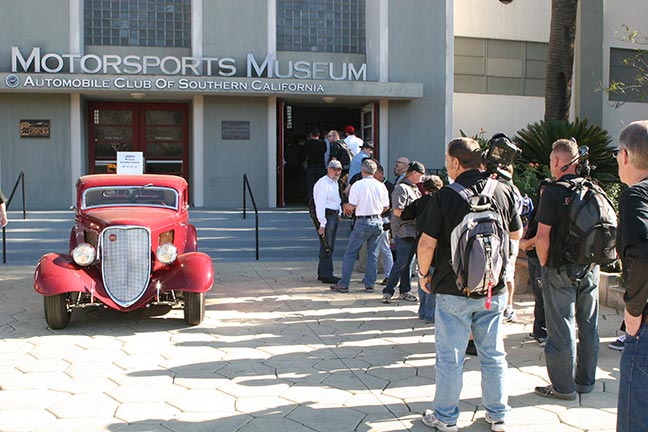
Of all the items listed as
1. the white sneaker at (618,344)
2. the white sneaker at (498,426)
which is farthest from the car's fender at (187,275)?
the white sneaker at (618,344)

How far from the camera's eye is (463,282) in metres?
4.55

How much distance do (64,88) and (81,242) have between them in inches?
314

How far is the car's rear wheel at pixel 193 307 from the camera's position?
777cm

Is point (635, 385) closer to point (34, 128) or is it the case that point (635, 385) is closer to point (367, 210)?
point (367, 210)

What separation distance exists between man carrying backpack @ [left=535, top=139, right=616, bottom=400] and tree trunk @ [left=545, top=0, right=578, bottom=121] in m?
10.2

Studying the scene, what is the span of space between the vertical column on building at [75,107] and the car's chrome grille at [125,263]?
9.15m

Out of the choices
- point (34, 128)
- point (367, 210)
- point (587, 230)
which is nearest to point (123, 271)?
point (367, 210)

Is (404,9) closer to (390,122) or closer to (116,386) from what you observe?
(390,122)

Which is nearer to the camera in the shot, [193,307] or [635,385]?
[635,385]

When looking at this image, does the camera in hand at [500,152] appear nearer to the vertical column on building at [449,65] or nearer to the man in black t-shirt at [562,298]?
the man in black t-shirt at [562,298]

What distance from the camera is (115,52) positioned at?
1683 cm

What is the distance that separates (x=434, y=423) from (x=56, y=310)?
4.65m

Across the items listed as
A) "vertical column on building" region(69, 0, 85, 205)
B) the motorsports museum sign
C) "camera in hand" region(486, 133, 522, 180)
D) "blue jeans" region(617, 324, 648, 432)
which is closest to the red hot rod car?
"camera in hand" region(486, 133, 522, 180)

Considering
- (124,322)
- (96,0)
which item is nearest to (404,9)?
(96,0)
